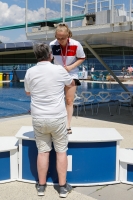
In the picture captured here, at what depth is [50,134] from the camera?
12.8 ft

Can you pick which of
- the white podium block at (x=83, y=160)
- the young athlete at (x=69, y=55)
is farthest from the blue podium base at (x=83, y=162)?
the young athlete at (x=69, y=55)

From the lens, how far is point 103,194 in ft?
13.4

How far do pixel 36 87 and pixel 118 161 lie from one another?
1.59 meters

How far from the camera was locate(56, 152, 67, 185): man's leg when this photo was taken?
12.9 ft

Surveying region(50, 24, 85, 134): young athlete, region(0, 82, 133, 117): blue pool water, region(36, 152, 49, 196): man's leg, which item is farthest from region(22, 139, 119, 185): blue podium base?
region(0, 82, 133, 117): blue pool water

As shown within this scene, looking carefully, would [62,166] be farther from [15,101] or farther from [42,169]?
[15,101]

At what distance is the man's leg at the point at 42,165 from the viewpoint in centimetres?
393

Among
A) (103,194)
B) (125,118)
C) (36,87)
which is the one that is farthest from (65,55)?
(125,118)

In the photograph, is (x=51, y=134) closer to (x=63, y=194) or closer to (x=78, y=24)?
(x=63, y=194)

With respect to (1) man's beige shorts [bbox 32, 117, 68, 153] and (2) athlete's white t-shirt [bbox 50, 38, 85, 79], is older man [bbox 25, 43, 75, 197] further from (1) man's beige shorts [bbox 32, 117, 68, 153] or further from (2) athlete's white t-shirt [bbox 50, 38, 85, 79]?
(2) athlete's white t-shirt [bbox 50, 38, 85, 79]

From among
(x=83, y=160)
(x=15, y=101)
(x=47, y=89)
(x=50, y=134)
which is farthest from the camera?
(x=15, y=101)

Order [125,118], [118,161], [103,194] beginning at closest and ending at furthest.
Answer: [103,194]
[118,161]
[125,118]

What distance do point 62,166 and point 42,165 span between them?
251mm

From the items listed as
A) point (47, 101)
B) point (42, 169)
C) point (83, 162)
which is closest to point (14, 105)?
point (83, 162)
